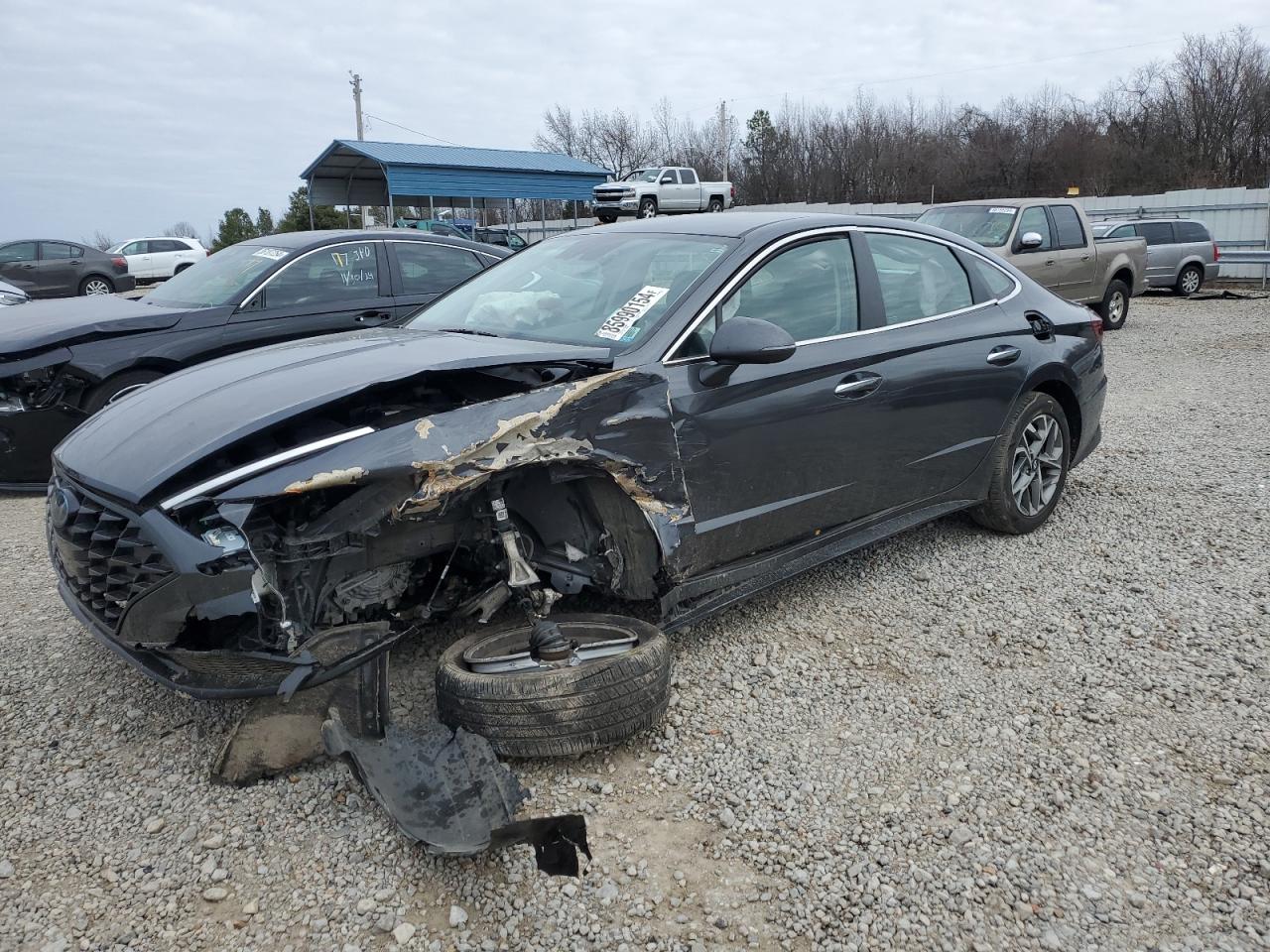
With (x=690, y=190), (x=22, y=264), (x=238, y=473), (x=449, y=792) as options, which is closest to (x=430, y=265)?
(x=238, y=473)

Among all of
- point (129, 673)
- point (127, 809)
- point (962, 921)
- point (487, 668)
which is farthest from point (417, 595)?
point (962, 921)

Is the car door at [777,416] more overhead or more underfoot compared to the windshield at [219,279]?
more underfoot

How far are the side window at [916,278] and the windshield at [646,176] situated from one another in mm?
27872

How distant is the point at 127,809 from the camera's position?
2617mm

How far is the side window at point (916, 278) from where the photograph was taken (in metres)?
3.98

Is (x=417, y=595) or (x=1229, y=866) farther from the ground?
(x=417, y=595)

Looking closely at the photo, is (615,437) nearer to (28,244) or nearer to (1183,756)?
(1183,756)

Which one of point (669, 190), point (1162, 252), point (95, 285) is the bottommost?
point (1162, 252)

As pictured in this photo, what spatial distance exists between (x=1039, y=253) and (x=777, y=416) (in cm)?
A: 972

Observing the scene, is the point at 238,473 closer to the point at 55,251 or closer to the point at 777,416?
the point at 777,416

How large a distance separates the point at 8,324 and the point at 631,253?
470 cm

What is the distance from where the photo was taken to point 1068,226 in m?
12.1

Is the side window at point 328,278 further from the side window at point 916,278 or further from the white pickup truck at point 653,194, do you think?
the white pickup truck at point 653,194

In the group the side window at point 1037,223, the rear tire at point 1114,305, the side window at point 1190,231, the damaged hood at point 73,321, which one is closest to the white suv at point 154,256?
Result: the damaged hood at point 73,321
